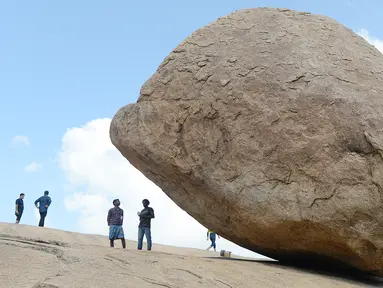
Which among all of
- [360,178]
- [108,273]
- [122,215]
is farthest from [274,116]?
[122,215]

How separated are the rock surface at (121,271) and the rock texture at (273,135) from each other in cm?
60

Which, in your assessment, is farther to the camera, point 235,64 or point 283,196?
point 235,64

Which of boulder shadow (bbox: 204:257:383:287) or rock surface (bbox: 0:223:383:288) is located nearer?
rock surface (bbox: 0:223:383:288)

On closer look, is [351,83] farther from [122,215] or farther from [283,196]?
[122,215]

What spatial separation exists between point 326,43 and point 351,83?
2.59 feet

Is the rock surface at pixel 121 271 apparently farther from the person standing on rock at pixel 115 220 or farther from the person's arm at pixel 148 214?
the person standing on rock at pixel 115 220

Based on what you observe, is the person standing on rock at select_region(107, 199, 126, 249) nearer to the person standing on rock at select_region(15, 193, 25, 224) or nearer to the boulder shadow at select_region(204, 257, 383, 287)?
the boulder shadow at select_region(204, 257, 383, 287)

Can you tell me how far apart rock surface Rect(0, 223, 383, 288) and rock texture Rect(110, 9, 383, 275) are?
596mm

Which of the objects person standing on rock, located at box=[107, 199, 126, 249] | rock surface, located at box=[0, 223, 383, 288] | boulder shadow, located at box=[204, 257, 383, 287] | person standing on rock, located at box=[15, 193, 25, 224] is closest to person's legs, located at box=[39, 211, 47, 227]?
person standing on rock, located at box=[15, 193, 25, 224]

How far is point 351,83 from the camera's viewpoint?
6441 millimetres

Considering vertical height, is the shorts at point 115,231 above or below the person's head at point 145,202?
below

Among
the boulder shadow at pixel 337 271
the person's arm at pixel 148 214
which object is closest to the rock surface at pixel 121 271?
the boulder shadow at pixel 337 271

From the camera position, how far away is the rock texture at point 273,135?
6.07 metres

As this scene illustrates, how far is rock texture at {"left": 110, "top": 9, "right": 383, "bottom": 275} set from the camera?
19.9ft
